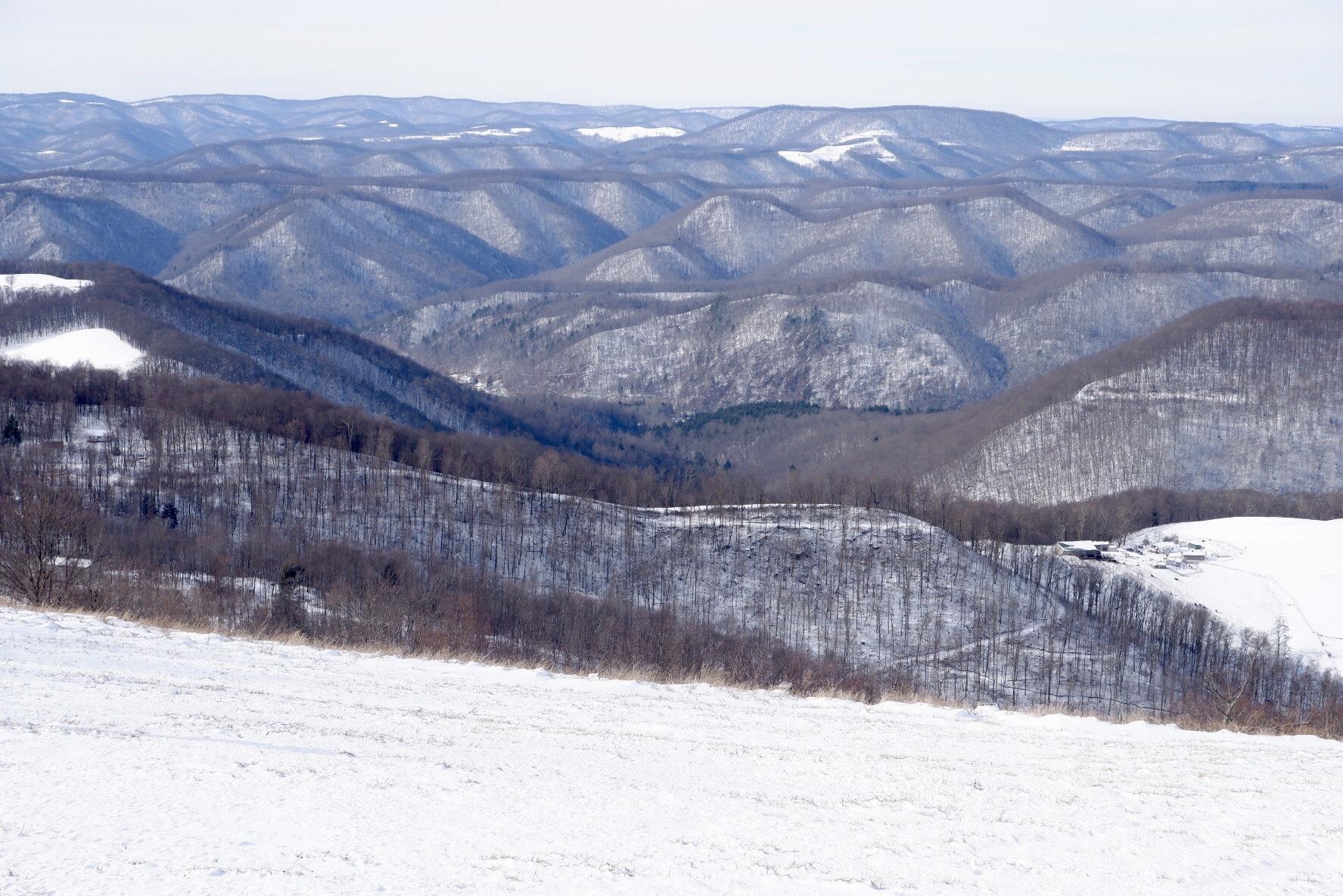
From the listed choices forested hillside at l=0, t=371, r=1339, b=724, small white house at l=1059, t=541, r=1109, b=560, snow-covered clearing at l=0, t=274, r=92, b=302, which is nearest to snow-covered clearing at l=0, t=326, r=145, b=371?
snow-covered clearing at l=0, t=274, r=92, b=302

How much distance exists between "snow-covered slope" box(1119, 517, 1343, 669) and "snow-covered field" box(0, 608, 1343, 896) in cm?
4944

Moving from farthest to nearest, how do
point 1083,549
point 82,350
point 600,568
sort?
point 82,350, point 1083,549, point 600,568

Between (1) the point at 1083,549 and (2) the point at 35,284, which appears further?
(2) the point at 35,284

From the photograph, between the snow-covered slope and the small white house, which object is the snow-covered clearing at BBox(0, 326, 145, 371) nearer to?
the small white house

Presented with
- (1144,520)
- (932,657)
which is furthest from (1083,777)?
(1144,520)

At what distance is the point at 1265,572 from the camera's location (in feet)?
236

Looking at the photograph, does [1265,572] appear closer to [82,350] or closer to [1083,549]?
[1083,549]

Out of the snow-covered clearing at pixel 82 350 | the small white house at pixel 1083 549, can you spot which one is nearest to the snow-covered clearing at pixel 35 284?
the snow-covered clearing at pixel 82 350

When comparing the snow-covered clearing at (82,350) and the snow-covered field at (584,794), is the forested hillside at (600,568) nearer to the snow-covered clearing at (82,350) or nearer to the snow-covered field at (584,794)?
the snow-covered field at (584,794)

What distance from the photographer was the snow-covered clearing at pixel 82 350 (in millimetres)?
95438

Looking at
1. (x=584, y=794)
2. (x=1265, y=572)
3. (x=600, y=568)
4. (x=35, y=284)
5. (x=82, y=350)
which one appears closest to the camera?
(x=584, y=794)

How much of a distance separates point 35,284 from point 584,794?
13607cm

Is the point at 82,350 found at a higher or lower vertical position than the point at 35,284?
lower

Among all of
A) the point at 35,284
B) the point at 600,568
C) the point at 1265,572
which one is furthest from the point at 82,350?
the point at 1265,572
